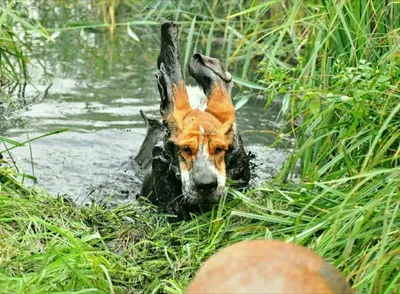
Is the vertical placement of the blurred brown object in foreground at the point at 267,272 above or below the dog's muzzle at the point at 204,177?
above

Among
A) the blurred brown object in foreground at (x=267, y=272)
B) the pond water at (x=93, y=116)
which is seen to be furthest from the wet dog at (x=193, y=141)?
the blurred brown object in foreground at (x=267, y=272)

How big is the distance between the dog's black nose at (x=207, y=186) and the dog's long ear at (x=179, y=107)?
0.55 m

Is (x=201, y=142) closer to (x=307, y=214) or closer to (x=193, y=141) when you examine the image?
(x=193, y=141)

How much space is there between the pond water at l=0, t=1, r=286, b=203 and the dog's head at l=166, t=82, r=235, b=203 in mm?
716

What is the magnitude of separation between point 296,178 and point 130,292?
2.88 meters

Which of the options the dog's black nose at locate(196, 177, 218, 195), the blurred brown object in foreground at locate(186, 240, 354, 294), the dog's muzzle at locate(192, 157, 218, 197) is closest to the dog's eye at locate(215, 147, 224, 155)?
the dog's muzzle at locate(192, 157, 218, 197)

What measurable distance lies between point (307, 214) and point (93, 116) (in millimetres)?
5045

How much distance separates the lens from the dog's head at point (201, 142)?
5691 mm

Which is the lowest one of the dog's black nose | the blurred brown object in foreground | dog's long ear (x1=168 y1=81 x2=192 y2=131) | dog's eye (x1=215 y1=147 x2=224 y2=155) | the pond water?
the pond water

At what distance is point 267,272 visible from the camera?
290 centimetres

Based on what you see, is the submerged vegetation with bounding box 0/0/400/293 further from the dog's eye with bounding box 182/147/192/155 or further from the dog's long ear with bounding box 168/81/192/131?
the dog's long ear with bounding box 168/81/192/131

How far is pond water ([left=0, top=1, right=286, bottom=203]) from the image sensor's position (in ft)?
26.8

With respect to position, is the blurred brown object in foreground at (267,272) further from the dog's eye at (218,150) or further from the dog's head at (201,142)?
the dog's eye at (218,150)

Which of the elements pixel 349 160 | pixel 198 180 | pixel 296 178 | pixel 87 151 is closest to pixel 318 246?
pixel 349 160
